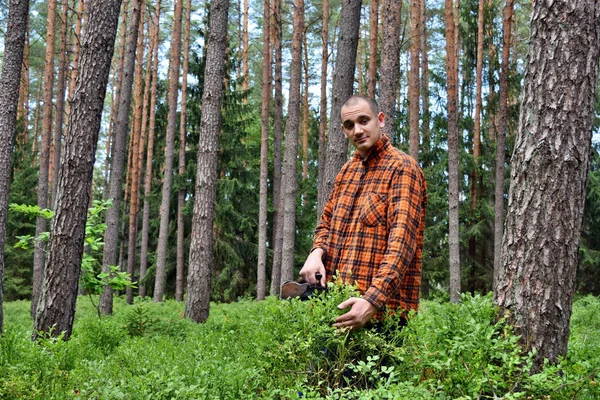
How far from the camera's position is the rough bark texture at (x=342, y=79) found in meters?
8.91

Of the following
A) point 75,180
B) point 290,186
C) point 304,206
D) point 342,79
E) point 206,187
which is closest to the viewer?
point 75,180

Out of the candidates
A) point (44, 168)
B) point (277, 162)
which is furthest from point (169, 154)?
point (277, 162)

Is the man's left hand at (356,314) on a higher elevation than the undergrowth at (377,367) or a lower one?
higher

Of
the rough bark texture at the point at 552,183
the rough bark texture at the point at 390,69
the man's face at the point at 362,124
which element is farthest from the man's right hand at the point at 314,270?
the rough bark texture at the point at 390,69

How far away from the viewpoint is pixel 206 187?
9.59m


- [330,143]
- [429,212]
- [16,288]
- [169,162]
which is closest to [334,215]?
[330,143]

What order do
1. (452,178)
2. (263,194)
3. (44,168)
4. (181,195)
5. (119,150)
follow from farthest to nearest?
(181,195)
(263,194)
(44,168)
(452,178)
(119,150)

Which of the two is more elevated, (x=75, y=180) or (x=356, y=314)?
(x=75, y=180)

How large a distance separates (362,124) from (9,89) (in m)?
6.35

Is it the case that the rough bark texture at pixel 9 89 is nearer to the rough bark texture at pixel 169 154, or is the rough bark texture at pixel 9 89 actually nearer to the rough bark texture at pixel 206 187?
the rough bark texture at pixel 206 187

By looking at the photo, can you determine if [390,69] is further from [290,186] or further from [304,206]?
[304,206]

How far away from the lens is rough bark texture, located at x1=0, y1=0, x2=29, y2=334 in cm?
756

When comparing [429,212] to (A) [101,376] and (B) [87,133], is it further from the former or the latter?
(A) [101,376]

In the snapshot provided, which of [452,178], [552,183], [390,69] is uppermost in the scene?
[390,69]
